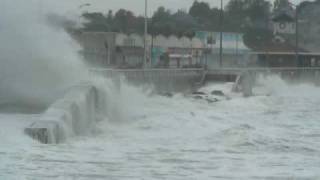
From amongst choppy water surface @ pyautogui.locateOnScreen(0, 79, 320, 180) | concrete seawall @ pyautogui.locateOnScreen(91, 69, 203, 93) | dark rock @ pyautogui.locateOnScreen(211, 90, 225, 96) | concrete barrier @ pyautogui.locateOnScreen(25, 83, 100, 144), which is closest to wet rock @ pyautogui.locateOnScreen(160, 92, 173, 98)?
concrete seawall @ pyautogui.locateOnScreen(91, 69, 203, 93)

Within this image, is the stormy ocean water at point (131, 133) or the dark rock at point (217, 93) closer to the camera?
the stormy ocean water at point (131, 133)

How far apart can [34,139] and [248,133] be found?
9.12 m

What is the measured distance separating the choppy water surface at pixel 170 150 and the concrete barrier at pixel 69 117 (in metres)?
0.30

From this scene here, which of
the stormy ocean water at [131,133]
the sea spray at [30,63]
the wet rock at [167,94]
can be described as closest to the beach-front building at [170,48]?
the wet rock at [167,94]

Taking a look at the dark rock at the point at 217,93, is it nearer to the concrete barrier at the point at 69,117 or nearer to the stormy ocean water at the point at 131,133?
the stormy ocean water at the point at 131,133

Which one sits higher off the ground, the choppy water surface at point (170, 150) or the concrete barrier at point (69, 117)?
the concrete barrier at point (69, 117)

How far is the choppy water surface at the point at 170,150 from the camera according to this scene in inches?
519

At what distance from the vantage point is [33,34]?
29.3 m

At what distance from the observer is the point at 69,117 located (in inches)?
719

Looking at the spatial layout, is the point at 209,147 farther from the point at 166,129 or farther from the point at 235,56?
the point at 235,56

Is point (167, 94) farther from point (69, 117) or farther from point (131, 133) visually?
point (69, 117)

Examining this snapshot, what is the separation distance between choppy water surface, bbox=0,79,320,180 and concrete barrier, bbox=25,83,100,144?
297 millimetres

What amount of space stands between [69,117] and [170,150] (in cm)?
274

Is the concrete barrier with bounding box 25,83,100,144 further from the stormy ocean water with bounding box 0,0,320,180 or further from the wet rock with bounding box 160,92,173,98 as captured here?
the wet rock with bounding box 160,92,173,98
